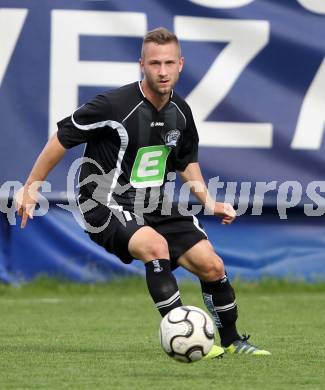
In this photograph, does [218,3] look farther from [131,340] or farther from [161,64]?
[161,64]

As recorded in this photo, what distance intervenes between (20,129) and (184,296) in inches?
85.8

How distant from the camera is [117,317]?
9.23 meters

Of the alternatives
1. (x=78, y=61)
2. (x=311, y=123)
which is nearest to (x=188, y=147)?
(x=78, y=61)

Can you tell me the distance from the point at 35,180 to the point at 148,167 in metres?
0.66

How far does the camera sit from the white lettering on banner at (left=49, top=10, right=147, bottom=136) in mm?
10945

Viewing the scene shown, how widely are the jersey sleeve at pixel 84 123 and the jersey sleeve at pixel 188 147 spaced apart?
53cm

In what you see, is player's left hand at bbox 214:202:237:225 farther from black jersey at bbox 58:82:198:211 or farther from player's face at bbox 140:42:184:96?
player's face at bbox 140:42:184:96

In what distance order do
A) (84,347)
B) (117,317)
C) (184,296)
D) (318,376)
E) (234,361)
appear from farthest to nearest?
(184,296) → (117,317) → (84,347) → (234,361) → (318,376)

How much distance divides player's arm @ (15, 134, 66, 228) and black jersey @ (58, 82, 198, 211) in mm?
60

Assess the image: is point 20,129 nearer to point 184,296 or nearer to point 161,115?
point 184,296

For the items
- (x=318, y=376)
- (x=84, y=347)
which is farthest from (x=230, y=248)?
(x=318, y=376)

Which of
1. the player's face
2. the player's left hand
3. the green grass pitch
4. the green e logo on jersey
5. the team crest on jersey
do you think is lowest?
the green grass pitch

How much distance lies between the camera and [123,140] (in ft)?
21.5

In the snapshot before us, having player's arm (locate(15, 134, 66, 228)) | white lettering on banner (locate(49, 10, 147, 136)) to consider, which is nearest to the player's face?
player's arm (locate(15, 134, 66, 228))
